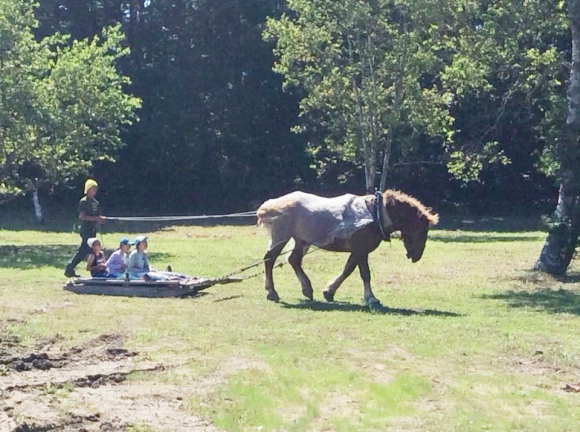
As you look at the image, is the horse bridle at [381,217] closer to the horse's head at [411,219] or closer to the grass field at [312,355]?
the horse's head at [411,219]

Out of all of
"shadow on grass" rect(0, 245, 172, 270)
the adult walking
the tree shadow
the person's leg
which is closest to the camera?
the adult walking

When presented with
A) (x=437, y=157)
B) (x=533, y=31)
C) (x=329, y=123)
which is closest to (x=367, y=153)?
(x=329, y=123)

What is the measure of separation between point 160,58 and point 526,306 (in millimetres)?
31657

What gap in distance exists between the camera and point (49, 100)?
2583 centimetres

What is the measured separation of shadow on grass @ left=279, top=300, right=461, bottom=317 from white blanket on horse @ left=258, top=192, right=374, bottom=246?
94 centimetres

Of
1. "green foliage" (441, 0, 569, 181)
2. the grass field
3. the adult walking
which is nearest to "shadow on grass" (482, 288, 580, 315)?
the grass field

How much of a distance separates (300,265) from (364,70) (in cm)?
1718

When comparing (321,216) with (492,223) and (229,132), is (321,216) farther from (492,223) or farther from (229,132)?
(229,132)

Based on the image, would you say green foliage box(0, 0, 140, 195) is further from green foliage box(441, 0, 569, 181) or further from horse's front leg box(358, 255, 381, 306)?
horse's front leg box(358, 255, 381, 306)

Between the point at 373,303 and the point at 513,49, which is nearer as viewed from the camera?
the point at 373,303

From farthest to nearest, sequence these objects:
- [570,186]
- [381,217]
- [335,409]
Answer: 1. [570,186]
2. [381,217]
3. [335,409]

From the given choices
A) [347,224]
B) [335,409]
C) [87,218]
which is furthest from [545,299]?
[335,409]

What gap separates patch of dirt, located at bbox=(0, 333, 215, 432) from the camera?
8867 mm

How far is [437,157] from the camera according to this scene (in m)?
41.4
